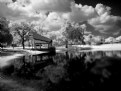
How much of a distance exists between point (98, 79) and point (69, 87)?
3079mm

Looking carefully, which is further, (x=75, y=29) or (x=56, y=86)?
(x=75, y=29)

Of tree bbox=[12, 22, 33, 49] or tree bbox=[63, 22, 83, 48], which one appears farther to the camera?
tree bbox=[63, 22, 83, 48]

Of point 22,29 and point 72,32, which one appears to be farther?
point 72,32

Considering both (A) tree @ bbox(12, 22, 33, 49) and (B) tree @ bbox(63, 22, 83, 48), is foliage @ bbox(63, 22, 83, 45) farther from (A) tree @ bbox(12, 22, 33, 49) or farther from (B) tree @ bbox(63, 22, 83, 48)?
(A) tree @ bbox(12, 22, 33, 49)

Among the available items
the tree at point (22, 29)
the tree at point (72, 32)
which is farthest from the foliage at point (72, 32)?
the tree at point (22, 29)

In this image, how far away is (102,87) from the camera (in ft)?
33.9

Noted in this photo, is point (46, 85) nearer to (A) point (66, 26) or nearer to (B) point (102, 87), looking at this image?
(B) point (102, 87)

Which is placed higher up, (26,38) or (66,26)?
(66,26)

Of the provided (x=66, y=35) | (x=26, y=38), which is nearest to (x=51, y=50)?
(x=26, y=38)

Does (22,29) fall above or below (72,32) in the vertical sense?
below

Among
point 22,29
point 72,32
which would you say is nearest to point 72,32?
point 72,32

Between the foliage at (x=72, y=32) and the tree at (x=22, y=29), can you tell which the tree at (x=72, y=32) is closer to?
the foliage at (x=72, y=32)

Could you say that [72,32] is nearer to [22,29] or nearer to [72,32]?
[72,32]

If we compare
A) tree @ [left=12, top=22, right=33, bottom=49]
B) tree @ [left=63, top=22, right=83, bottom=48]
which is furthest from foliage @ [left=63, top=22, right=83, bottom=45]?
tree @ [left=12, top=22, right=33, bottom=49]
